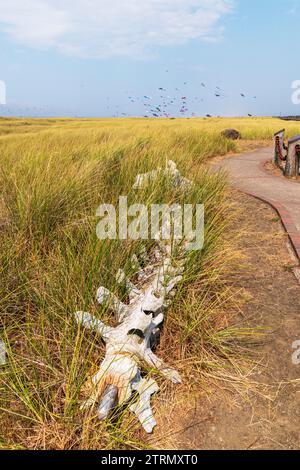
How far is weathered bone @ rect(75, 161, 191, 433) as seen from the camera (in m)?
1.97

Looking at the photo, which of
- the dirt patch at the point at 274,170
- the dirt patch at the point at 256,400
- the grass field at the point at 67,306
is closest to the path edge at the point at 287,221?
the grass field at the point at 67,306

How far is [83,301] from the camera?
2363 millimetres

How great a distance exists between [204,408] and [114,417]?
540 millimetres

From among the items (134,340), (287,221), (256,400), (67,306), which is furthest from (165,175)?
(256,400)

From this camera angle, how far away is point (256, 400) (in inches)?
88.1

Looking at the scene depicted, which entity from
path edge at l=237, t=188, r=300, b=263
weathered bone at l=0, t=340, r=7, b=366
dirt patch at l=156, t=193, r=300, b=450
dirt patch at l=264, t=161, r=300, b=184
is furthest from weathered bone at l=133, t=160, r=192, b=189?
dirt patch at l=264, t=161, r=300, b=184

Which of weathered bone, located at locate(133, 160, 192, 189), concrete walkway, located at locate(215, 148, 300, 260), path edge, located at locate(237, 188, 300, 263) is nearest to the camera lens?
path edge, located at locate(237, 188, 300, 263)

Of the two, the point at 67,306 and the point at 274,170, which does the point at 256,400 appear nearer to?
the point at 67,306

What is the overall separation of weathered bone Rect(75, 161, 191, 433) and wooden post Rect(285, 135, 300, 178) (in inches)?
258

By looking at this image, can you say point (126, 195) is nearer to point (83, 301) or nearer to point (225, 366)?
point (83, 301)

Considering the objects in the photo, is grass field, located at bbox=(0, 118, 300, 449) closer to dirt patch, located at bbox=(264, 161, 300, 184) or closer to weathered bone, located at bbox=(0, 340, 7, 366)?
weathered bone, located at bbox=(0, 340, 7, 366)

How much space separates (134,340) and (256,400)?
78 cm
